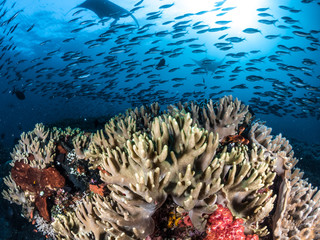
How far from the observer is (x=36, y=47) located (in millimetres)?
40125

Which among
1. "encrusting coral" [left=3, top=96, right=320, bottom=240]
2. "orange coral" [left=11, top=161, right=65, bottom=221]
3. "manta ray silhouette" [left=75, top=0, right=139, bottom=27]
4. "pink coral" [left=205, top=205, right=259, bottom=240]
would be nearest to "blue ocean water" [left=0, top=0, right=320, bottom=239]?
"manta ray silhouette" [left=75, top=0, right=139, bottom=27]

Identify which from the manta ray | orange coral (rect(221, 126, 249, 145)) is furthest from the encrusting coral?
the manta ray

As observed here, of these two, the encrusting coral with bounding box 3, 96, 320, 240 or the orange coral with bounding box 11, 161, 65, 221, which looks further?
the orange coral with bounding box 11, 161, 65, 221

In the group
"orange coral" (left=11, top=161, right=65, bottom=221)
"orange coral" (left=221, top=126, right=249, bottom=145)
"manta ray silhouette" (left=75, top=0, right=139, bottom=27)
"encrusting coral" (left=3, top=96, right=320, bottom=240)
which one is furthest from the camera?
"manta ray silhouette" (left=75, top=0, right=139, bottom=27)

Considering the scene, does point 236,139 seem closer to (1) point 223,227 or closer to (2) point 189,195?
(1) point 223,227

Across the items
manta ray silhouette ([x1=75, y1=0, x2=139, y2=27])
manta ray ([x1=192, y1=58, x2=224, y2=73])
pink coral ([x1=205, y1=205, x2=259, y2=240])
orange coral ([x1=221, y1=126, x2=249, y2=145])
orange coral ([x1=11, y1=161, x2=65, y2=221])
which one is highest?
manta ray silhouette ([x1=75, y1=0, x2=139, y2=27])

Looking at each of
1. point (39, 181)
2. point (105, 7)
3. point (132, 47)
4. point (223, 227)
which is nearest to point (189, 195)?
point (223, 227)

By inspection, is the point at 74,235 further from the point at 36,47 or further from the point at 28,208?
the point at 36,47

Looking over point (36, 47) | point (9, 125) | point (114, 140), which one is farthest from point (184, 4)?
point (9, 125)

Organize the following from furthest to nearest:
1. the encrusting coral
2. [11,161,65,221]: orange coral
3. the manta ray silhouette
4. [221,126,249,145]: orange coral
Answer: the manta ray silhouette
[11,161,65,221]: orange coral
[221,126,249,145]: orange coral
the encrusting coral

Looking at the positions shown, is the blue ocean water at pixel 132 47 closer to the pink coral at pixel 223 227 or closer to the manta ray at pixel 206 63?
the manta ray at pixel 206 63

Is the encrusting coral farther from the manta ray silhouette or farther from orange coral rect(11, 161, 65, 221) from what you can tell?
the manta ray silhouette

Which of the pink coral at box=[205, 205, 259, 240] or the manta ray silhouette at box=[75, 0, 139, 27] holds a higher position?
the manta ray silhouette at box=[75, 0, 139, 27]

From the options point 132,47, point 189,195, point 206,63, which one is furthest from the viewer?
point 132,47
